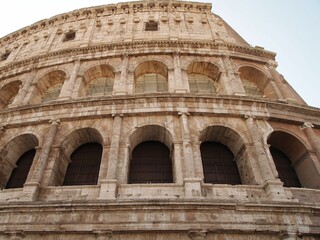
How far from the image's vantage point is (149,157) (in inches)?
368

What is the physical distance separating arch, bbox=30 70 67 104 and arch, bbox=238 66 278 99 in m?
8.89

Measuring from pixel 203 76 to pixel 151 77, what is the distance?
2.57 meters

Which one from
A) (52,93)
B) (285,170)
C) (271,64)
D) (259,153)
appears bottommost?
(259,153)

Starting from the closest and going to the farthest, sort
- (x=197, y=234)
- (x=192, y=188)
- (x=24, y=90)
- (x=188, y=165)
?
(x=197, y=234), (x=192, y=188), (x=188, y=165), (x=24, y=90)

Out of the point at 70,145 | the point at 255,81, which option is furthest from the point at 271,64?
the point at 70,145

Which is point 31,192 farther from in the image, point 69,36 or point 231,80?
point 69,36

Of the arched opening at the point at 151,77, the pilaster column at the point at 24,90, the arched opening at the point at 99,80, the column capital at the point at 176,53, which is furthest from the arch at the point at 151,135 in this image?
the pilaster column at the point at 24,90

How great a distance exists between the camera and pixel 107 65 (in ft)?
40.3

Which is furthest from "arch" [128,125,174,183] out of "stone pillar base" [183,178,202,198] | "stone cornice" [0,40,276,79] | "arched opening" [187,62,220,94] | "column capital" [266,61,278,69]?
"column capital" [266,61,278,69]

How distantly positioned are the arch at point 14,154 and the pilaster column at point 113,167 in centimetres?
317

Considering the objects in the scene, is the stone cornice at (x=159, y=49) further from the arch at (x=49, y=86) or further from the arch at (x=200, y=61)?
the arch at (x=49, y=86)

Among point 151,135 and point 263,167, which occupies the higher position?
point 151,135

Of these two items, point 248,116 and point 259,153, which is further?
point 248,116

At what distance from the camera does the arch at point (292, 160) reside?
886cm
